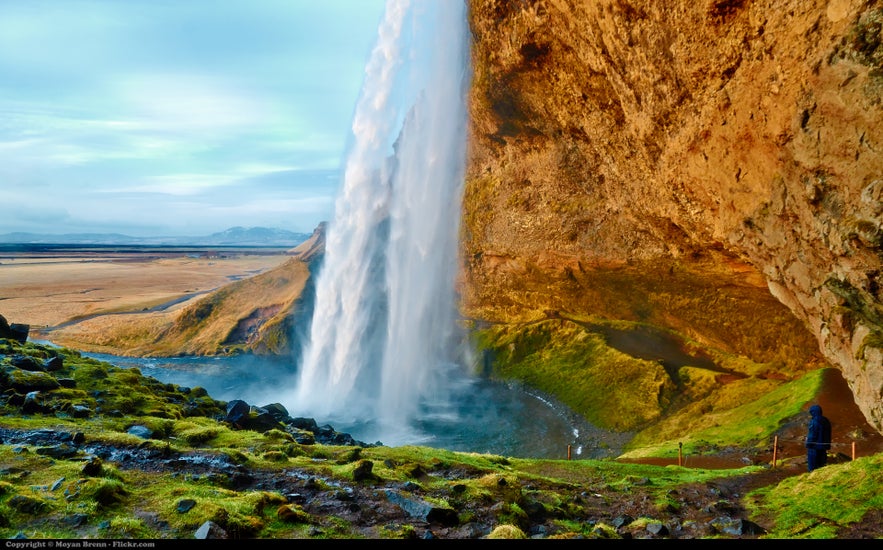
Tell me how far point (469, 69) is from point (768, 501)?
3449 cm

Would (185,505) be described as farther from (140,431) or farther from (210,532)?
(140,431)

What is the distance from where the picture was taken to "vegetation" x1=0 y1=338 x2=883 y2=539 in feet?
27.2

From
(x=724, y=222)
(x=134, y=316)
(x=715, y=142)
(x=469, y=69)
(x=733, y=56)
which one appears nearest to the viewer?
(x=733, y=56)

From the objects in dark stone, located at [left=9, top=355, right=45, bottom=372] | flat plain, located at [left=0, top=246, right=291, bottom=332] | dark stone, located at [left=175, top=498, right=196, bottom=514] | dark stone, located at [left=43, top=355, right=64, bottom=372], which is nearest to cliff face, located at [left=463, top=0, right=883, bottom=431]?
dark stone, located at [left=175, top=498, right=196, bottom=514]

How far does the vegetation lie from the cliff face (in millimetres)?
4842

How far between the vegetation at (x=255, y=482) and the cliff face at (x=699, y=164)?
15.9 ft

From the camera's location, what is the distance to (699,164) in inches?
800

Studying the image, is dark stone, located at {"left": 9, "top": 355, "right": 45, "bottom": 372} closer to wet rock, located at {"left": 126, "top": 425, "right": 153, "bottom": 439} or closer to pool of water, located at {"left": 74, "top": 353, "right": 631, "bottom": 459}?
→ wet rock, located at {"left": 126, "top": 425, "right": 153, "bottom": 439}

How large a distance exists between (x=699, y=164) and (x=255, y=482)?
19.3m

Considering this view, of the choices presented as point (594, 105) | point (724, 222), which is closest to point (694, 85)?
point (724, 222)

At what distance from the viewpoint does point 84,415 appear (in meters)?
14.6

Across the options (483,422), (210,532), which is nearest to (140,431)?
(210,532)

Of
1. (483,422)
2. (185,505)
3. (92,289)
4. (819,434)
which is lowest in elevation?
(483,422)

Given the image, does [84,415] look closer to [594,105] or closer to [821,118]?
[821,118]
